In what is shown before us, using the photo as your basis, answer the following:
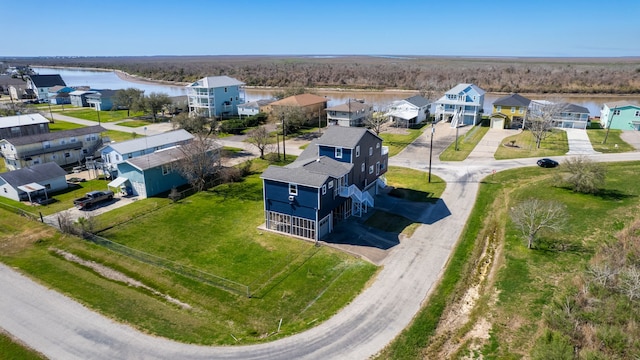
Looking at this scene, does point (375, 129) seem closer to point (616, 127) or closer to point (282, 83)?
point (616, 127)

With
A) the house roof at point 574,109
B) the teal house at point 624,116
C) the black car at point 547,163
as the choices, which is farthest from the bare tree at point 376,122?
the teal house at point 624,116

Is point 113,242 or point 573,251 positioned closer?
point 573,251

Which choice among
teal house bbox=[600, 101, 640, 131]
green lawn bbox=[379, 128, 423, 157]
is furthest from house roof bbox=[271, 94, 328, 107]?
teal house bbox=[600, 101, 640, 131]

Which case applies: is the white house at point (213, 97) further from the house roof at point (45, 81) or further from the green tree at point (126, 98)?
the house roof at point (45, 81)

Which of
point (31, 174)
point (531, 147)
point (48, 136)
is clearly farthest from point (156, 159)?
point (531, 147)

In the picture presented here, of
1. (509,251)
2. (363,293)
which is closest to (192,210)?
(363,293)
